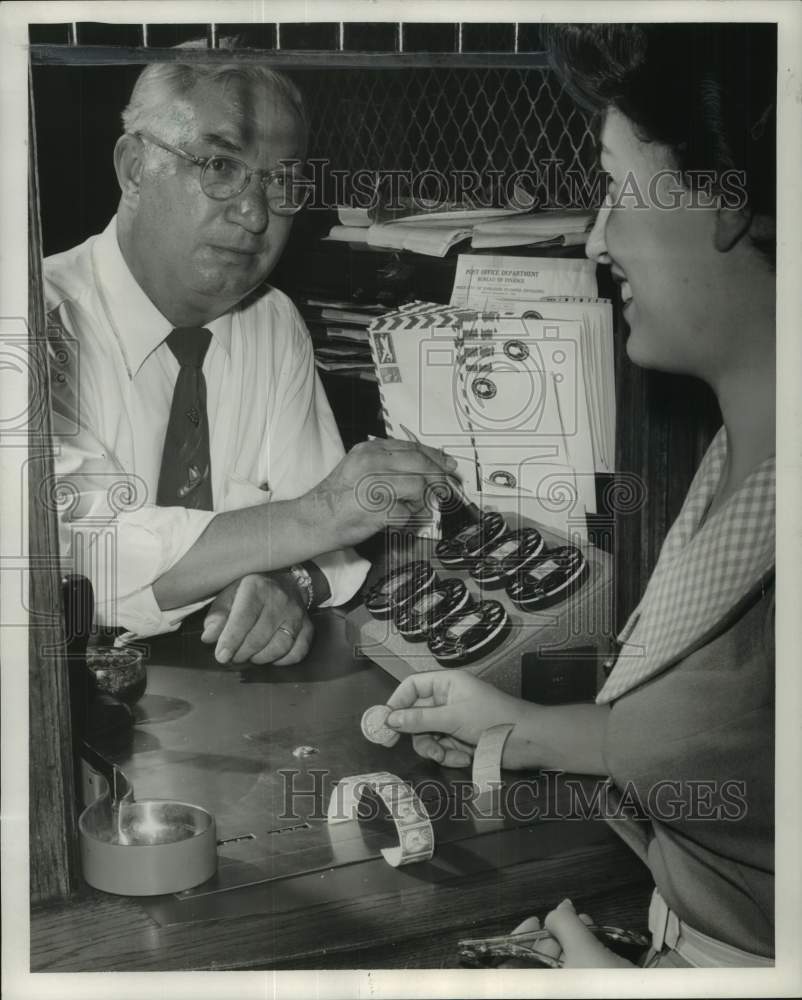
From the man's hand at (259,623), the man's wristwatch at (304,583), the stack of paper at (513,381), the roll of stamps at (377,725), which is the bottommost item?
the roll of stamps at (377,725)

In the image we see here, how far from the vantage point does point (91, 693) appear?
2.78 meters

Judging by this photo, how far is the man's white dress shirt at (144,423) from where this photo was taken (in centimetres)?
277

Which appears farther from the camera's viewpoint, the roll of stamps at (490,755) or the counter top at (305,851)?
the roll of stamps at (490,755)

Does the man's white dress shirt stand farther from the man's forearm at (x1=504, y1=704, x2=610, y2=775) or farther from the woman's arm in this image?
the man's forearm at (x1=504, y1=704, x2=610, y2=775)

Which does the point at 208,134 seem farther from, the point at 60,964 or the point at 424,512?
the point at 60,964

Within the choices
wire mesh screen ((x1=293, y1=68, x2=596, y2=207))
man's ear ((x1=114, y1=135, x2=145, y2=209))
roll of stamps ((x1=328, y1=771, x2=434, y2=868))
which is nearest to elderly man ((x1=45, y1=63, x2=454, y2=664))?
man's ear ((x1=114, y1=135, x2=145, y2=209))

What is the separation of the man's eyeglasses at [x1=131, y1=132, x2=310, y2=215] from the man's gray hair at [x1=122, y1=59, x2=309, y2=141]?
32mm

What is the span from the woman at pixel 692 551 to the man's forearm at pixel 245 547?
1.30 ft

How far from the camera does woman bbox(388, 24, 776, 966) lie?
279cm

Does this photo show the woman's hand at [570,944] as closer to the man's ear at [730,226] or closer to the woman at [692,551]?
the woman at [692,551]

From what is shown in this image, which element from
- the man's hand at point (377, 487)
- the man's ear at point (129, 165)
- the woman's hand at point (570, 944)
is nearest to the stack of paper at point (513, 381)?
the man's hand at point (377, 487)

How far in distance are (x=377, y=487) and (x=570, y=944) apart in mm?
1108

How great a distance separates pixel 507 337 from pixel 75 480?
1002 mm

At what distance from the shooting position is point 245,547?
281 cm
